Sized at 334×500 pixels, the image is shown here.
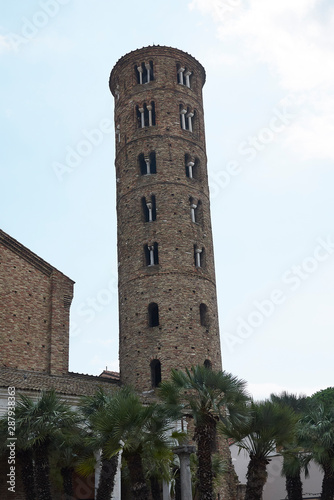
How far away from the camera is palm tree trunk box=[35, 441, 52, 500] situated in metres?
15.9

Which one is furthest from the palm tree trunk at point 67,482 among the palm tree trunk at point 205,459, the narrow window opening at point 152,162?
the narrow window opening at point 152,162

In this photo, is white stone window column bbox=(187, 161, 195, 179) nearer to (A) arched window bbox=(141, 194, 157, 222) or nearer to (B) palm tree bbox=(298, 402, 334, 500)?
(A) arched window bbox=(141, 194, 157, 222)

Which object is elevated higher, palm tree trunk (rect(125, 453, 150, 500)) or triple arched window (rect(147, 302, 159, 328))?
triple arched window (rect(147, 302, 159, 328))

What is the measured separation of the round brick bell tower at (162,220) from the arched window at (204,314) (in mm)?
47

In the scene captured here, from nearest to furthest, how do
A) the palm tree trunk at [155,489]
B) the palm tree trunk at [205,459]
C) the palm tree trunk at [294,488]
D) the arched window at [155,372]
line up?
the palm tree trunk at [205,459] → the palm tree trunk at [155,489] → the palm tree trunk at [294,488] → the arched window at [155,372]

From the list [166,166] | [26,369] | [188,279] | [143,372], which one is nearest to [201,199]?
[166,166]

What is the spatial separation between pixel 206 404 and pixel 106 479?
3.36 meters

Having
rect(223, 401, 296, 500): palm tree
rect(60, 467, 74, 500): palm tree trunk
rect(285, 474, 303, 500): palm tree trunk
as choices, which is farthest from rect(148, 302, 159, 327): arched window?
rect(223, 401, 296, 500): palm tree

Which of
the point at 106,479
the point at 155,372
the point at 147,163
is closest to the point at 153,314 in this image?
the point at 155,372

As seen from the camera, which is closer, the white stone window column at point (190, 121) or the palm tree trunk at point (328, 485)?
the palm tree trunk at point (328, 485)

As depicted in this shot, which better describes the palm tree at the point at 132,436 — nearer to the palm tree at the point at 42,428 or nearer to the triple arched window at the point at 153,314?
the palm tree at the point at 42,428

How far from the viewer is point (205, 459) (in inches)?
641

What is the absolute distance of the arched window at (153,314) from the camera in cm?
2833

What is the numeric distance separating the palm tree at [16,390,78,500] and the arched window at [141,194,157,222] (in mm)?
14763
